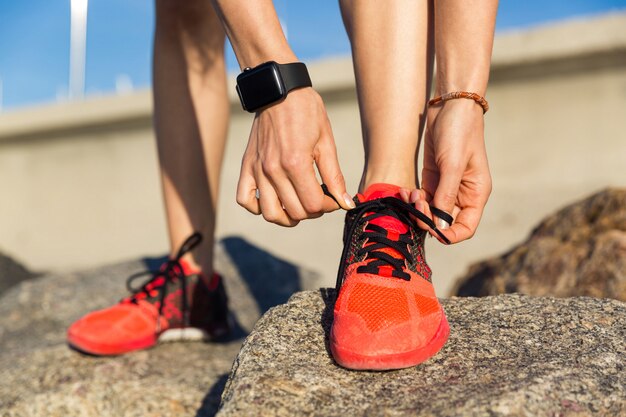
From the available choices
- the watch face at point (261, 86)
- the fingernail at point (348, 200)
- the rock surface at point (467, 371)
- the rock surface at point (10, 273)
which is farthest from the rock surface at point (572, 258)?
the rock surface at point (10, 273)

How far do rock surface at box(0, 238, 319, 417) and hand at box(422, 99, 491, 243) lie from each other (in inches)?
33.7

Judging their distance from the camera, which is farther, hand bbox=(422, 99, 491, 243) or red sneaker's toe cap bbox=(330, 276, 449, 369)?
hand bbox=(422, 99, 491, 243)

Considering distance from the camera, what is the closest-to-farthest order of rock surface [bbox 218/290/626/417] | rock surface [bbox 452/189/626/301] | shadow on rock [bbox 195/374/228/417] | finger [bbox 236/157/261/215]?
rock surface [bbox 218/290/626/417]
finger [bbox 236/157/261/215]
shadow on rock [bbox 195/374/228/417]
rock surface [bbox 452/189/626/301]

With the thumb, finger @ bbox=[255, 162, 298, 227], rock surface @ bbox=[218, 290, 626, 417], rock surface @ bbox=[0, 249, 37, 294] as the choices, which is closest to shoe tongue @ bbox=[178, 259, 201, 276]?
rock surface @ bbox=[218, 290, 626, 417]

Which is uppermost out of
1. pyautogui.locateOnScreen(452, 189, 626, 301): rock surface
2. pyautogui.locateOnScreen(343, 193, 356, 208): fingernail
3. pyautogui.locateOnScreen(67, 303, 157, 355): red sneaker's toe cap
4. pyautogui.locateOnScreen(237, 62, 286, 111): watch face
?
pyautogui.locateOnScreen(237, 62, 286, 111): watch face

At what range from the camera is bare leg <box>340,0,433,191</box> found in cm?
147

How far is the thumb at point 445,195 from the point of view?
1.35 metres

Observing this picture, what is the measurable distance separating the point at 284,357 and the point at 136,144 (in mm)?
4023

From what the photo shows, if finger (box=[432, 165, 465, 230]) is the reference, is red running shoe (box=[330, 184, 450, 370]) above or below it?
below

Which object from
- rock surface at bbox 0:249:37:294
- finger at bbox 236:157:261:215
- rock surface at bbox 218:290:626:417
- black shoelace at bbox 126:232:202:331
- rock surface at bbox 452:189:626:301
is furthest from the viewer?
rock surface at bbox 0:249:37:294

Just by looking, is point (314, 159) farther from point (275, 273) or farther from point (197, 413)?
point (275, 273)

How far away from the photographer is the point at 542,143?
12.7ft

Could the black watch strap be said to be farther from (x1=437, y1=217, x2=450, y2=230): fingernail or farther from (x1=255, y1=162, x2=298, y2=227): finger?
(x1=437, y1=217, x2=450, y2=230): fingernail

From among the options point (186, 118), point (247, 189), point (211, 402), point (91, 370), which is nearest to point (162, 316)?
point (91, 370)
